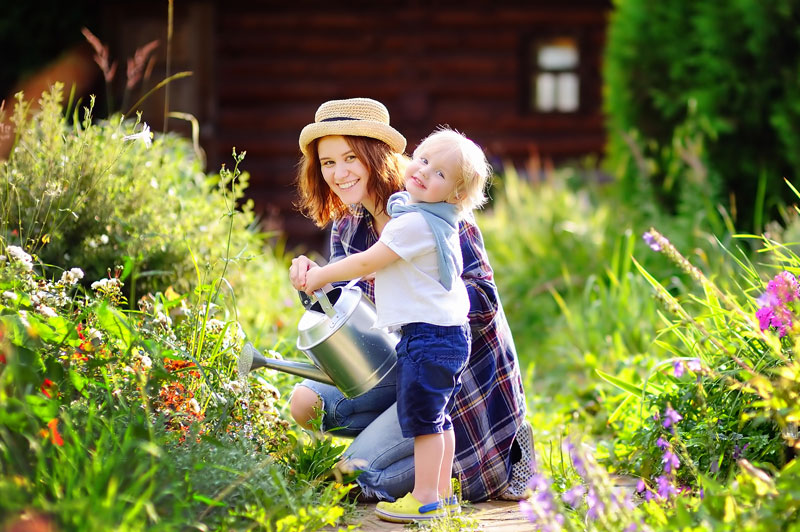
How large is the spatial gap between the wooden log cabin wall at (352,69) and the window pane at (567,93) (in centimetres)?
50

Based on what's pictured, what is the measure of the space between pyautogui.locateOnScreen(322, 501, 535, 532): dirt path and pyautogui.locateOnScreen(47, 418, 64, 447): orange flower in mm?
758

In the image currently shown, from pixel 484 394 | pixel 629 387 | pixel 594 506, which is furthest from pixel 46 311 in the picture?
pixel 629 387

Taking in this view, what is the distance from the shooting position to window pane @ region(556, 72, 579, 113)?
32.9 ft

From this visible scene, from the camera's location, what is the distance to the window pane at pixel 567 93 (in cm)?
1004

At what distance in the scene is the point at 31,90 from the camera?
28.5ft

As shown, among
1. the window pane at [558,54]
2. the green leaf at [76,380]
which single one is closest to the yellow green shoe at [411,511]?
Result: the green leaf at [76,380]

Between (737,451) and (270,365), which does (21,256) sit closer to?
(270,365)

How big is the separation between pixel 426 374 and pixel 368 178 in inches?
27.9

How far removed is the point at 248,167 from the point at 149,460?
731cm

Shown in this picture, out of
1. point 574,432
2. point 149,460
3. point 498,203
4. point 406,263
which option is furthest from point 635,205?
point 149,460

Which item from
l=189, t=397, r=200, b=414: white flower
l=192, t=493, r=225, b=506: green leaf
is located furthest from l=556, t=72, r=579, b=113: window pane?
l=192, t=493, r=225, b=506: green leaf

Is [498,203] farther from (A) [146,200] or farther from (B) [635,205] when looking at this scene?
(A) [146,200]

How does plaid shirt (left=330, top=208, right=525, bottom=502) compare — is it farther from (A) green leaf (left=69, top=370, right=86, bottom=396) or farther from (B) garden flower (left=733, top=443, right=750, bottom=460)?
(A) green leaf (left=69, top=370, right=86, bottom=396)

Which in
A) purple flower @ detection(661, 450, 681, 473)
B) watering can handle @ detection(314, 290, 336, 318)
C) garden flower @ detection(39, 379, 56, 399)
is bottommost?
purple flower @ detection(661, 450, 681, 473)
